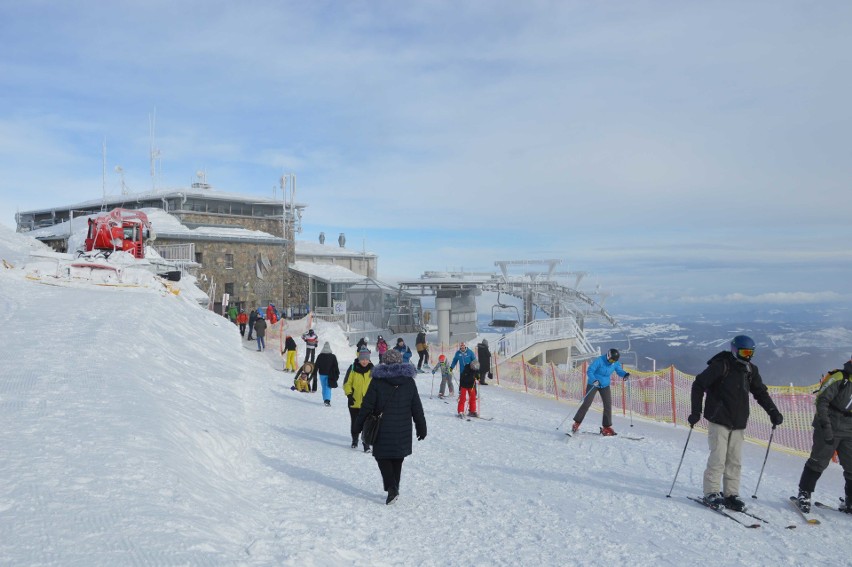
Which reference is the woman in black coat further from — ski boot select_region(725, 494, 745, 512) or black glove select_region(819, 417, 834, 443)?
black glove select_region(819, 417, 834, 443)

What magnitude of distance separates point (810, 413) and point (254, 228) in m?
43.0

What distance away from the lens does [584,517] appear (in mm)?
6168

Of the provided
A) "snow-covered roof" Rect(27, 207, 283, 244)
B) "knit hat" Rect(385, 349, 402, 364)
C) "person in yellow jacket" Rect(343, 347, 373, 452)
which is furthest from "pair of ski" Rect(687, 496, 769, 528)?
"snow-covered roof" Rect(27, 207, 283, 244)

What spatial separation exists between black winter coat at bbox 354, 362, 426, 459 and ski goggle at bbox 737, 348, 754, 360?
342 centimetres

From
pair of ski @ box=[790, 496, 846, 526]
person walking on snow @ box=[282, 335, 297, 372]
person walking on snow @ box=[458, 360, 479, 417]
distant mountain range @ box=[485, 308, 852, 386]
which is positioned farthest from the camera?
distant mountain range @ box=[485, 308, 852, 386]

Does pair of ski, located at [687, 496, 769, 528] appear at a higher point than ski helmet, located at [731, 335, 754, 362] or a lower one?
lower

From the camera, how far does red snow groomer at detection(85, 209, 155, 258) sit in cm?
2659

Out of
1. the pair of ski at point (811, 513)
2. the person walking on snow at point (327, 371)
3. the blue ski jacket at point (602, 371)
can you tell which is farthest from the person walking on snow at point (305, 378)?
the pair of ski at point (811, 513)

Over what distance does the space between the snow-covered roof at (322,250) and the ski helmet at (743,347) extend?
4751 centimetres

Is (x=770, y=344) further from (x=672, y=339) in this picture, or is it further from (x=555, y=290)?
(x=555, y=290)

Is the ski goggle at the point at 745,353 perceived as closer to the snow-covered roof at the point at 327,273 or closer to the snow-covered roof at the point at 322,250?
the snow-covered roof at the point at 327,273

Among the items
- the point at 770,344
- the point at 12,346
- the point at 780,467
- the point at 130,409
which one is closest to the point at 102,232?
the point at 12,346

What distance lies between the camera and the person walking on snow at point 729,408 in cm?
625

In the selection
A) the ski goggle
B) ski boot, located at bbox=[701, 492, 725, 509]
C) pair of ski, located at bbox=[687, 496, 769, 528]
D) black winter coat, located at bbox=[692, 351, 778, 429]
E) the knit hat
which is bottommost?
pair of ski, located at bbox=[687, 496, 769, 528]
